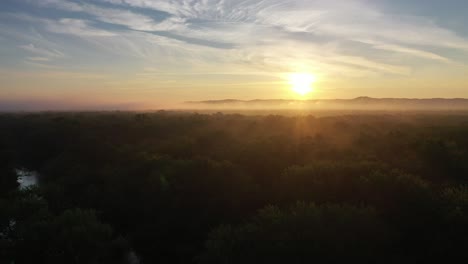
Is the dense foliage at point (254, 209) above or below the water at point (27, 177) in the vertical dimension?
above

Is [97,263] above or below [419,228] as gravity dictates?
below

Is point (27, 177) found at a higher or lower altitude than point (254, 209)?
lower

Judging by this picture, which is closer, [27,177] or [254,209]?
[254,209]

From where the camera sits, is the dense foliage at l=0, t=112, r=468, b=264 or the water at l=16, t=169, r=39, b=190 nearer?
the dense foliage at l=0, t=112, r=468, b=264

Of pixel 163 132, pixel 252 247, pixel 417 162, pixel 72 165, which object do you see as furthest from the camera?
pixel 163 132

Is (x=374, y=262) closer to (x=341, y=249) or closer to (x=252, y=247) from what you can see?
(x=341, y=249)

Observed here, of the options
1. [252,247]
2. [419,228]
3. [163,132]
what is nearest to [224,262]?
[252,247]

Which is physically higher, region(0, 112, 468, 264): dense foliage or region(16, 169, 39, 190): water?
region(0, 112, 468, 264): dense foliage

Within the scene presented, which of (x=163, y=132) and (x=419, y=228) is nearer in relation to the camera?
(x=419, y=228)
